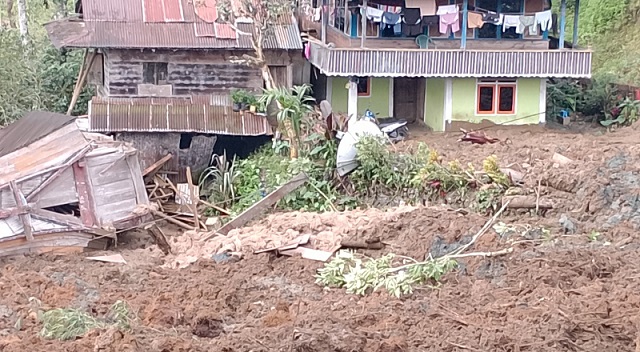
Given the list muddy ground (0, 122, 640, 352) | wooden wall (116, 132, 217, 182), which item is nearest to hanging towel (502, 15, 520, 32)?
muddy ground (0, 122, 640, 352)

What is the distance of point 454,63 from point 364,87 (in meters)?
3.44

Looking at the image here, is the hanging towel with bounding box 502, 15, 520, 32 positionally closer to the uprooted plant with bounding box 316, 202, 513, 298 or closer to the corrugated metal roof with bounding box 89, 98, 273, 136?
the corrugated metal roof with bounding box 89, 98, 273, 136

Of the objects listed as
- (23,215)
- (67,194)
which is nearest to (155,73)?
(67,194)

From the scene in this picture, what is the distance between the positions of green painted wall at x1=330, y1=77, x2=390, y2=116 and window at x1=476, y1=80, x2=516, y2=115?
118 inches

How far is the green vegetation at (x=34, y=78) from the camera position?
27094mm

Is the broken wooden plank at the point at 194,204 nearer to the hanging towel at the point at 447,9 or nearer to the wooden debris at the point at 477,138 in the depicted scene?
the wooden debris at the point at 477,138

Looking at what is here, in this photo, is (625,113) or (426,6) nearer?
(426,6)

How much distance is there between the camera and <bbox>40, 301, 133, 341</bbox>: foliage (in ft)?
34.1

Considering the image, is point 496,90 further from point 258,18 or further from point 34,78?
point 34,78

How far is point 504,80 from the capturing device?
25.3 metres

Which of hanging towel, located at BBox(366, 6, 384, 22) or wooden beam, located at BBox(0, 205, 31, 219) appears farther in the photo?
hanging towel, located at BBox(366, 6, 384, 22)

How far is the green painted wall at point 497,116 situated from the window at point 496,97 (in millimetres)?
116

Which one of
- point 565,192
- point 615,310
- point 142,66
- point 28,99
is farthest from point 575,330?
point 28,99

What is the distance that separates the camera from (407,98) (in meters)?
27.3
